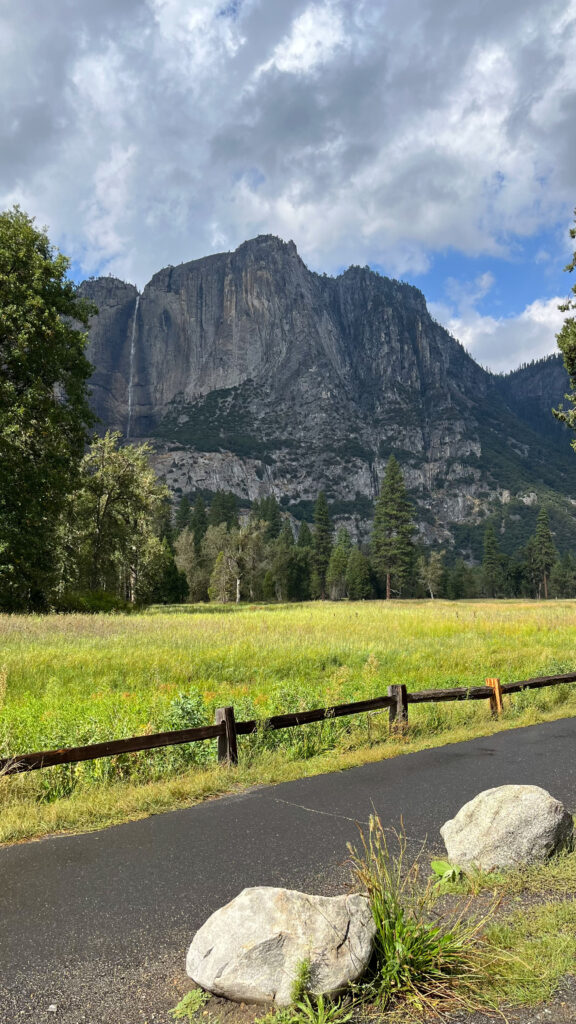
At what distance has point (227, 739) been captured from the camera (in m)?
9.94

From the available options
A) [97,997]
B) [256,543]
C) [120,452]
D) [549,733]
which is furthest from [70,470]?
[256,543]

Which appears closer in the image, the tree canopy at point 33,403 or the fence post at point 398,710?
the fence post at point 398,710

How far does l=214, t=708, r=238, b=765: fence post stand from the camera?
387 inches

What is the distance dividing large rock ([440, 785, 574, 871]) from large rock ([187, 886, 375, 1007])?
2517mm

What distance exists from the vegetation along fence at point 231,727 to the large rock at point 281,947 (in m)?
4.54

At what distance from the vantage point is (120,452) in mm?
44469

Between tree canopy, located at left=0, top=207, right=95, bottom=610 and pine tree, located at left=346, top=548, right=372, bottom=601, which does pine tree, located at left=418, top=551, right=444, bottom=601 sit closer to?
pine tree, located at left=346, top=548, right=372, bottom=601

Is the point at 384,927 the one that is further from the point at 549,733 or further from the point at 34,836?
the point at 549,733

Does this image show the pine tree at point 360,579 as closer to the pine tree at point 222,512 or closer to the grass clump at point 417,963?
the pine tree at point 222,512

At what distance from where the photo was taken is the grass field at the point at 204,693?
8.95 metres

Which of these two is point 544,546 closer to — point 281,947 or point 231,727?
point 231,727

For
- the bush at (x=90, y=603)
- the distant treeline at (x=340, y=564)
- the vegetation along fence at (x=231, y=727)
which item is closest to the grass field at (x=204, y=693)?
the vegetation along fence at (x=231, y=727)

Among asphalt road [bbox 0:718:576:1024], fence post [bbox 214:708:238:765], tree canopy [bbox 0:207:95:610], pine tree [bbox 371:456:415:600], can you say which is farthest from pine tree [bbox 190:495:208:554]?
asphalt road [bbox 0:718:576:1024]

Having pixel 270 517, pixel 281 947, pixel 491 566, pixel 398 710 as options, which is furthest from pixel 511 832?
pixel 270 517
